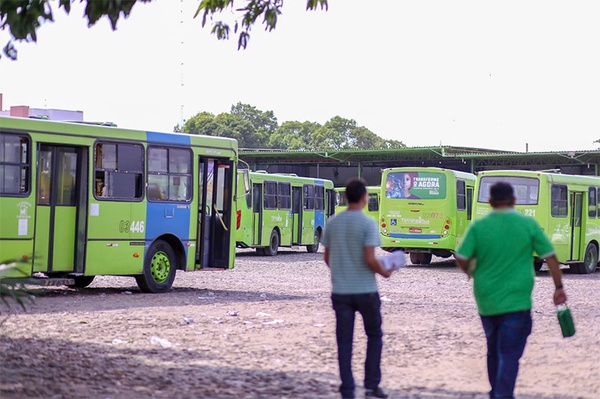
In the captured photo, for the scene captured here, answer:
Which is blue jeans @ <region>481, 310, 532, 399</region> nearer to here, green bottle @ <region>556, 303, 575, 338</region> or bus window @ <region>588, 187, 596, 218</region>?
green bottle @ <region>556, 303, 575, 338</region>

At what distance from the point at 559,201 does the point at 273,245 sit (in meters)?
11.1

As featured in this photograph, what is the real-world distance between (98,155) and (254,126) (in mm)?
122038

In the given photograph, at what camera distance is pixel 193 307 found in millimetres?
16969

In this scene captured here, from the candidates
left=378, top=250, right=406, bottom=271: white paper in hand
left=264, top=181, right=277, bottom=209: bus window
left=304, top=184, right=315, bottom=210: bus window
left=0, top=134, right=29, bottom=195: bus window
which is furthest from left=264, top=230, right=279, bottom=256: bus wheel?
left=378, top=250, right=406, bottom=271: white paper in hand

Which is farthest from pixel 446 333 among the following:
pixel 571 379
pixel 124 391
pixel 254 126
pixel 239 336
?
pixel 254 126

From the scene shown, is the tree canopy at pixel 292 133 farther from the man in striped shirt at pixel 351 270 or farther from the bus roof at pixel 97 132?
the man in striped shirt at pixel 351 270

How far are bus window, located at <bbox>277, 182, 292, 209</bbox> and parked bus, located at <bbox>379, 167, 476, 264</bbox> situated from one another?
6136mm

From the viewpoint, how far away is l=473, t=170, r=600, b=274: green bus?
95.6ft

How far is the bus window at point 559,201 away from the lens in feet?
96.5

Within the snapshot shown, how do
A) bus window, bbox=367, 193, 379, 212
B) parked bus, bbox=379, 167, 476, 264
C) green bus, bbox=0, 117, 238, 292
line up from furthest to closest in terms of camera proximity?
bus window, bbox=367, 193, 379, 212 < parked bus, bbox=379, 167, 476, 264 < green bus, bbox=0, 117, 238, 292

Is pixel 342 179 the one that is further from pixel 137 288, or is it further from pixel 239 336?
pixel 239 336

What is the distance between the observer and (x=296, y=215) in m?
39.6

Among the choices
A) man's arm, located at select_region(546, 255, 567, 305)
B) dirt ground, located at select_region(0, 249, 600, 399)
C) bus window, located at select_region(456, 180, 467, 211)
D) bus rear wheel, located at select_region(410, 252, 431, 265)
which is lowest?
dirt ground, located at select_region(0, 249, 600, 399)

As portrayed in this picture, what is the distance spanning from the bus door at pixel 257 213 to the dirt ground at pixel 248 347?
1477 cm
